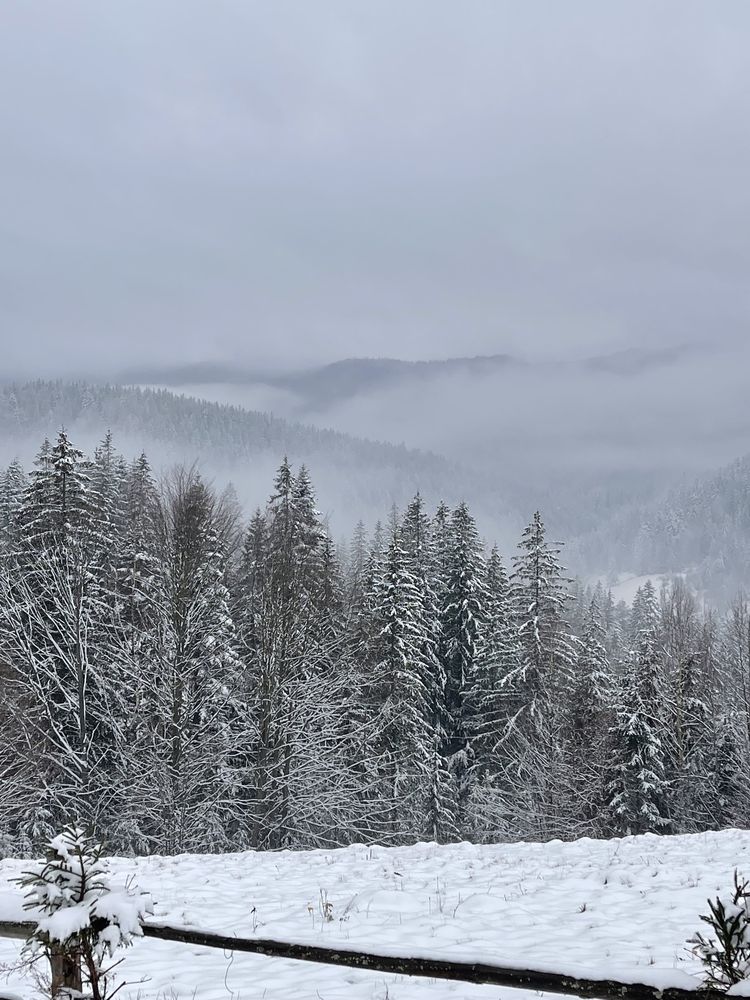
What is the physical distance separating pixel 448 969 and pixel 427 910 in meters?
5.96

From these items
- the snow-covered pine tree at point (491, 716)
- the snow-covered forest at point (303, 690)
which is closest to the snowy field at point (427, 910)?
the snow-covered forest at point (303, 690)

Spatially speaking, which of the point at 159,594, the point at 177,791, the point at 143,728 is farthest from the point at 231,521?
the point at 177,791

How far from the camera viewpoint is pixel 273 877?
1257 cm

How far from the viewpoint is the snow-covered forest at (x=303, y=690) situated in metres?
23.8

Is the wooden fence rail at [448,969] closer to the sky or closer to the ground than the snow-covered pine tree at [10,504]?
closer to the ground

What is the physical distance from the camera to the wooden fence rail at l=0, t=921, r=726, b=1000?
3654mm

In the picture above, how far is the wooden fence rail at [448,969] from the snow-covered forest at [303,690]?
703 inches

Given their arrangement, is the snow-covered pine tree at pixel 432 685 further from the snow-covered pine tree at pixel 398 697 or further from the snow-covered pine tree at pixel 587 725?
the snow-covered pine tree at pixel 587 725

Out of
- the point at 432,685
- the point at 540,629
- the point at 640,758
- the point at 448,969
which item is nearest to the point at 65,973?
the point at 448,969

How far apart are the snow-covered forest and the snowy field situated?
10.0 m

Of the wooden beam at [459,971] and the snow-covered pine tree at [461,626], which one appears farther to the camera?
the snow-covered pine tree at [461,626]

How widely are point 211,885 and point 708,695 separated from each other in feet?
119

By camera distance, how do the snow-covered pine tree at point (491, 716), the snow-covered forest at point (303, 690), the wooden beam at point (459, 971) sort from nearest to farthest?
1. the wooden beam at point (459, 971)
2. the snow-covered forest at point (303, 690)
3. the snow-covered pine tree at point (491, 716)

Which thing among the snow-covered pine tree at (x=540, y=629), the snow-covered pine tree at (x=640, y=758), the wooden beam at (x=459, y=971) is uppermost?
the snow-covered pine tree at (x=540, y=629)
